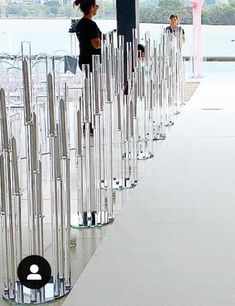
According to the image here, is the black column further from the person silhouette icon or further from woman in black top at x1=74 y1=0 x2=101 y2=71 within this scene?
the person silhouette icon

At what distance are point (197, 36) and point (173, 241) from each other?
8.51 m

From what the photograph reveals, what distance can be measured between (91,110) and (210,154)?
1728 millimetres

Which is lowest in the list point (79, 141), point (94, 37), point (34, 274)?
point (34, 274)

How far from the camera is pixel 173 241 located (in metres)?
3.25

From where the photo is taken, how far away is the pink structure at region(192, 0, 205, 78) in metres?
11.2

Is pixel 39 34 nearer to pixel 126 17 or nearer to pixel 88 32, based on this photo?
pixel 126 17

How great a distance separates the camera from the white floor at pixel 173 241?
2693mm

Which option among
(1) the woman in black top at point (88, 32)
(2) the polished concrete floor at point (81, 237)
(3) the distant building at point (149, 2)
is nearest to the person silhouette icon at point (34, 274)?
(2) the polished concrete floor at point (81, 237)

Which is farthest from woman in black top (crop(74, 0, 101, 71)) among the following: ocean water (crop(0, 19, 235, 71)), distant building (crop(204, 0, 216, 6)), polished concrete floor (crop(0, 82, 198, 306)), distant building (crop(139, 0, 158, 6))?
distant building (crop(204, 0, 216, 6))

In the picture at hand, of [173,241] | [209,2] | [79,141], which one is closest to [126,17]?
[209,2]

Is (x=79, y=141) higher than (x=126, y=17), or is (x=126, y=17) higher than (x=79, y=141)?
(x=126, y=17)

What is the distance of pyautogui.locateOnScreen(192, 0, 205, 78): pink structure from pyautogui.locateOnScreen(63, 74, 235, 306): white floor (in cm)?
600

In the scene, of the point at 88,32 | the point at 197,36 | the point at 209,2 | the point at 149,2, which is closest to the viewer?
the point at 88,32

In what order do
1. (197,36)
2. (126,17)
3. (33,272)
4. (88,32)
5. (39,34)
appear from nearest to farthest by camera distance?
(33,272) < (88,32) < (126,17) < (39,34) < (197,36)
